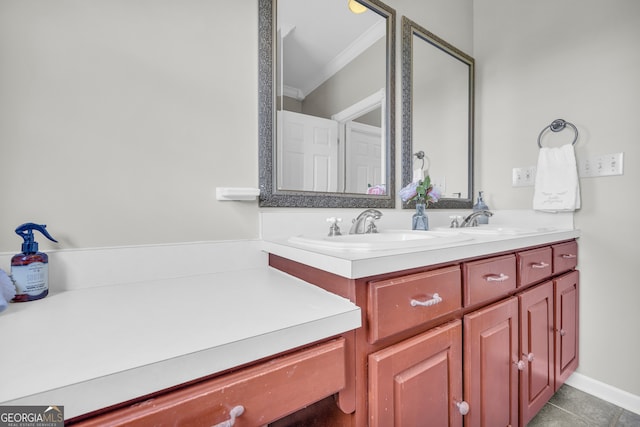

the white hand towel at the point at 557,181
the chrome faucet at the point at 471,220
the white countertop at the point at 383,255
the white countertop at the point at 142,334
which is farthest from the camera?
the chrome faucet at the point at 471,220

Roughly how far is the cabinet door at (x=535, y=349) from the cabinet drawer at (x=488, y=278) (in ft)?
0.46

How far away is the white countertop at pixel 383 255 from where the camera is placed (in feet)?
2.01

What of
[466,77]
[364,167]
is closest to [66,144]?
[364,167]

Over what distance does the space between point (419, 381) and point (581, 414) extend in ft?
4.05

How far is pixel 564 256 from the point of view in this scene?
133 centimetres

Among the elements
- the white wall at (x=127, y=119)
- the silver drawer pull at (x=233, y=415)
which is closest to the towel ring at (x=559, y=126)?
the white wall at (x=127, y=119)

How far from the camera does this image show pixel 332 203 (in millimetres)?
1208

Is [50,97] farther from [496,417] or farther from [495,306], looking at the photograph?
[496,417]

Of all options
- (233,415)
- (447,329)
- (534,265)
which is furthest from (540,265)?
(233,415)

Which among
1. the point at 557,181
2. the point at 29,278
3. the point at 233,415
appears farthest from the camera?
the point at 557,181

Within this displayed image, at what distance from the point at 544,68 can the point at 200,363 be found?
7.09ft

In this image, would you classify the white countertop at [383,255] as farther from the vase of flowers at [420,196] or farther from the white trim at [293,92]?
the white trim at [293,92]

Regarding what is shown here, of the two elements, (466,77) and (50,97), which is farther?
(466,77)

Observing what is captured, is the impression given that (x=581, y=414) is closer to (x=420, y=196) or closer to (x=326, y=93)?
(x=420, y=196)
